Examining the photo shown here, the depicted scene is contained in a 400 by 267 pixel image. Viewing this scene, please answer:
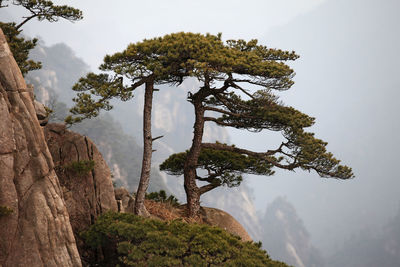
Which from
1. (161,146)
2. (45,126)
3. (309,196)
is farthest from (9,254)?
(309,196)

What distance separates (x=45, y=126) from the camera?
401 inches

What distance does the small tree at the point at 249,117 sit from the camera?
1029cm

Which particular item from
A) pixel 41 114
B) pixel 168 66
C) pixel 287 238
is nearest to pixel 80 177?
pixel 41 114

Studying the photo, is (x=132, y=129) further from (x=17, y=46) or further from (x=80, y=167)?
(x=80, y=167)

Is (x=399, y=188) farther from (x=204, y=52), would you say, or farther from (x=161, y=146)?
(x=204, y=52)

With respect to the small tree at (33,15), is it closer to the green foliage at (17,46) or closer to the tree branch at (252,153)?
the green foliage at (17,46)

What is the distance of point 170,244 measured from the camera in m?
7.81

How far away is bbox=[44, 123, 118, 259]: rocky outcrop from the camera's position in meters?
9.39

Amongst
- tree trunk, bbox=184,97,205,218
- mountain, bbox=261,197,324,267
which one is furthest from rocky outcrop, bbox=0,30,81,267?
mountain, bbox=261,197,324,267

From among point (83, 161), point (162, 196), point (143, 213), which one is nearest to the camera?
point (83, 161)

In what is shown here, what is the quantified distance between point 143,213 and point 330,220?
15971 cm

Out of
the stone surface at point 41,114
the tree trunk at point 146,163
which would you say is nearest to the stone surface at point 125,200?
the tree trunk at point 146,163

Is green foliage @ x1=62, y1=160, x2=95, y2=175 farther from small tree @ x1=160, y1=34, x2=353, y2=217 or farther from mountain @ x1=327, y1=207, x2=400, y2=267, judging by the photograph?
mountain @ x1=327, y1=207, x2=400, y2=267

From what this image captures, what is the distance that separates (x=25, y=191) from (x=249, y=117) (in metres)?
7.73
